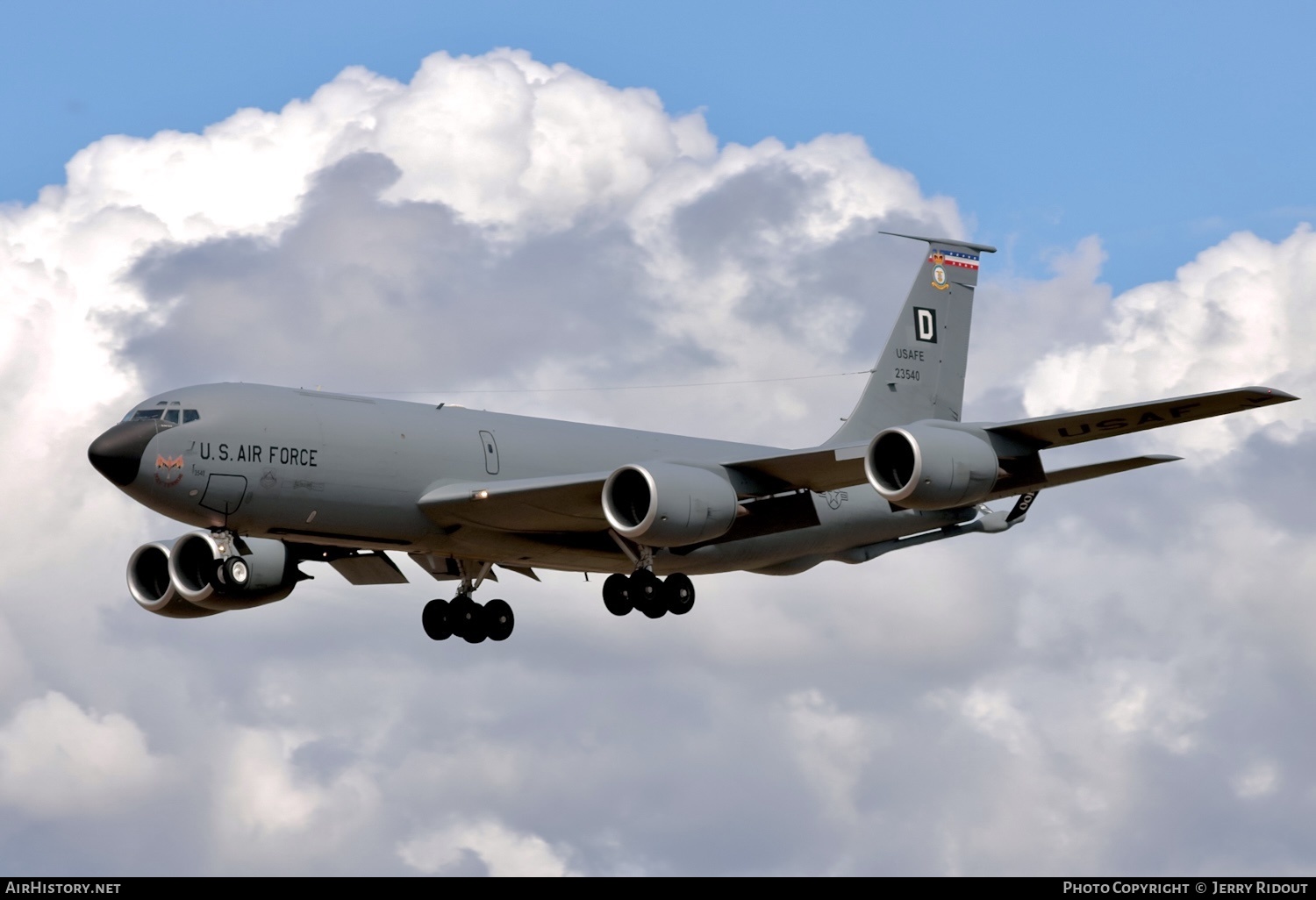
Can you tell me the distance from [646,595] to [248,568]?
343 inches

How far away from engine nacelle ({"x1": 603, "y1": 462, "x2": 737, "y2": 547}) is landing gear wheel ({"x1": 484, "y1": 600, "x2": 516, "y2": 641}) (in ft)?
25.9

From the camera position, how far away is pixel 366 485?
3653cm

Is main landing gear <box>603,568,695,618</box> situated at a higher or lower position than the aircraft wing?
lower

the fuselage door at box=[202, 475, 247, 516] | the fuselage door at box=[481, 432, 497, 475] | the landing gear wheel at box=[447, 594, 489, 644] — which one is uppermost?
the fuselage door at box=[481, 432, 497, 475]

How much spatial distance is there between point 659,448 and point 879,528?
5.87m

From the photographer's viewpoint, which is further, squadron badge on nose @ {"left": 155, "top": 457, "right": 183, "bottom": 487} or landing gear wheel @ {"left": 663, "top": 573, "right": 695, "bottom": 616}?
landing gear wheel @ {"left": 663, "top": 573, "right": 695, "bottom": 616}

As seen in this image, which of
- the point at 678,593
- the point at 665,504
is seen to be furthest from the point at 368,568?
the point at 665,504

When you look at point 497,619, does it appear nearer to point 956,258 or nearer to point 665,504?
point 665,504

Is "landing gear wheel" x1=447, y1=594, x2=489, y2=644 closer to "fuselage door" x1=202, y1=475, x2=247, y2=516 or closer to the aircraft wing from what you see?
the aircraft wing

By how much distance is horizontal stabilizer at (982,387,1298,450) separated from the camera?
33688 mm

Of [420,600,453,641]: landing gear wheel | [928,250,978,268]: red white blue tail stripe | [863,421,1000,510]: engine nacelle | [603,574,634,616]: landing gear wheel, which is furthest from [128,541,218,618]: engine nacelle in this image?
[928,250,978,268]: red white blue tail stripe
